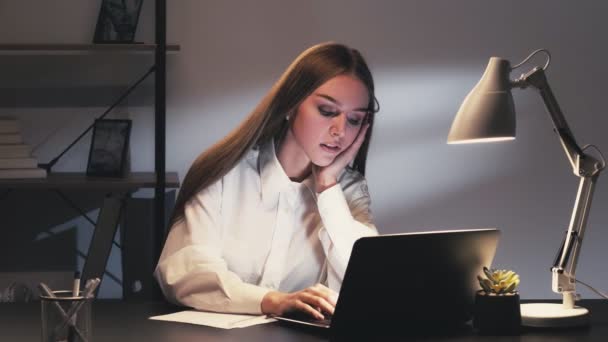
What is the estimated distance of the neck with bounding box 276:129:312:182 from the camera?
275cm

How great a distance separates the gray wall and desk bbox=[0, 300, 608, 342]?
1.66 meters

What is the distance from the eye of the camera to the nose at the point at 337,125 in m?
2.77

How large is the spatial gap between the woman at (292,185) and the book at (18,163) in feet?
2.91

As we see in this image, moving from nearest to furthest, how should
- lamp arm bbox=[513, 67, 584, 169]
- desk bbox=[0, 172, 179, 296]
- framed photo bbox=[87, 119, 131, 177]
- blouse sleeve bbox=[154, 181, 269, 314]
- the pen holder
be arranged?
the pen holder → lamp arm bbox=[513, 67, 584, 169] → blouse sleeve bbox=[154, 181, 269, 314] → desk bbox=[0, 172, 179, 296] → framed photo bbox=[87, 119, 131, 177]

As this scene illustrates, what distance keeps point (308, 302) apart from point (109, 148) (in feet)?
5.57

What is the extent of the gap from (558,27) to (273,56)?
1.16 m

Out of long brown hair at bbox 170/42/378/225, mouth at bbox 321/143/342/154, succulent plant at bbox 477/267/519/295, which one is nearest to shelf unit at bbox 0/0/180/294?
long brown hair at bbox 170/42/378/225

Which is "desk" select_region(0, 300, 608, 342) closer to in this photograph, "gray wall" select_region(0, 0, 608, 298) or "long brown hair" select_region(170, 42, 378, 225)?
"long brown hair" select_region(170, 42, 378, 225)

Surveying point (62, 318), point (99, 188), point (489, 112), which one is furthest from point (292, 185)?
point (62, 318)

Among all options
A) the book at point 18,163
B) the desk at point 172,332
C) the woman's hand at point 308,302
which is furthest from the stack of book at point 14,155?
the woman's hand at point 308,302

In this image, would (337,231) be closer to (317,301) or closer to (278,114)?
(278,114)

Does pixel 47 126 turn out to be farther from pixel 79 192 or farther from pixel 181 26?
pixel 181 26

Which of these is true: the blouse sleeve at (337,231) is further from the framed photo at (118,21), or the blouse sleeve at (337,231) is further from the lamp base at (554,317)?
the framed photo at (118,21)

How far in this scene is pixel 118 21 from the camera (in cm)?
333
